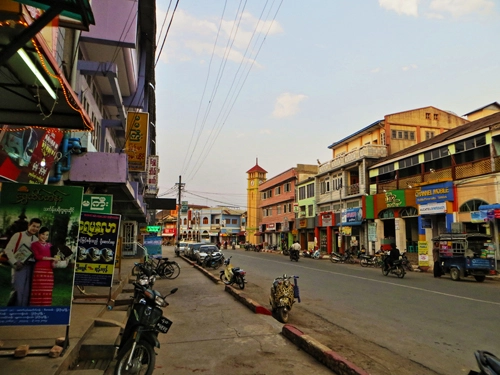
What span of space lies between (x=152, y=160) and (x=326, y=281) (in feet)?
64.8

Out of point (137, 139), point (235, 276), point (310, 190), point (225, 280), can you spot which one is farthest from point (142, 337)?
point (310, 190)

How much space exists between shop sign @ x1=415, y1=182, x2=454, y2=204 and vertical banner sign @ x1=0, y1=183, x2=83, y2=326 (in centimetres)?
2375

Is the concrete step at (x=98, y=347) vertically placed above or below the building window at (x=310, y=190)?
below

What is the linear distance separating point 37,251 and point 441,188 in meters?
→ 24.5

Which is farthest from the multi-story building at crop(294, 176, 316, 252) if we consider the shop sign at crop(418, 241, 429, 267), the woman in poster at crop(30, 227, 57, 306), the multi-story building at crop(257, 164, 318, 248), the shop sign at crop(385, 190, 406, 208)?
the woman in poster at crop(30, 227, 57, 306)

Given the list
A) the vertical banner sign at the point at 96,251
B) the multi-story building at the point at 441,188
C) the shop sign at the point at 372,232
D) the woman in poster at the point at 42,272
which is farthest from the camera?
the shop sign at the point at 372,232

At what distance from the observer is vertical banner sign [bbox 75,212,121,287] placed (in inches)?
311

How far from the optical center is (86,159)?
33.9ft

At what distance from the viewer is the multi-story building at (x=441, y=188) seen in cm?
2142

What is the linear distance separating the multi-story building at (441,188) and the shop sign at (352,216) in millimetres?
1515

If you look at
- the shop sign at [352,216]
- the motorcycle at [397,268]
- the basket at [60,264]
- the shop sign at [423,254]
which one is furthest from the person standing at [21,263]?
the shop sign at [352,216]

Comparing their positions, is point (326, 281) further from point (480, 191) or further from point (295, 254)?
point (295, 254)

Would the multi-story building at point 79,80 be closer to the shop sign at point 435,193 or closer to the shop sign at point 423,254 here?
the shop sign at point 423,254

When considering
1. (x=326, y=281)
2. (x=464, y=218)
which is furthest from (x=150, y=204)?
(x=464, y=218)
